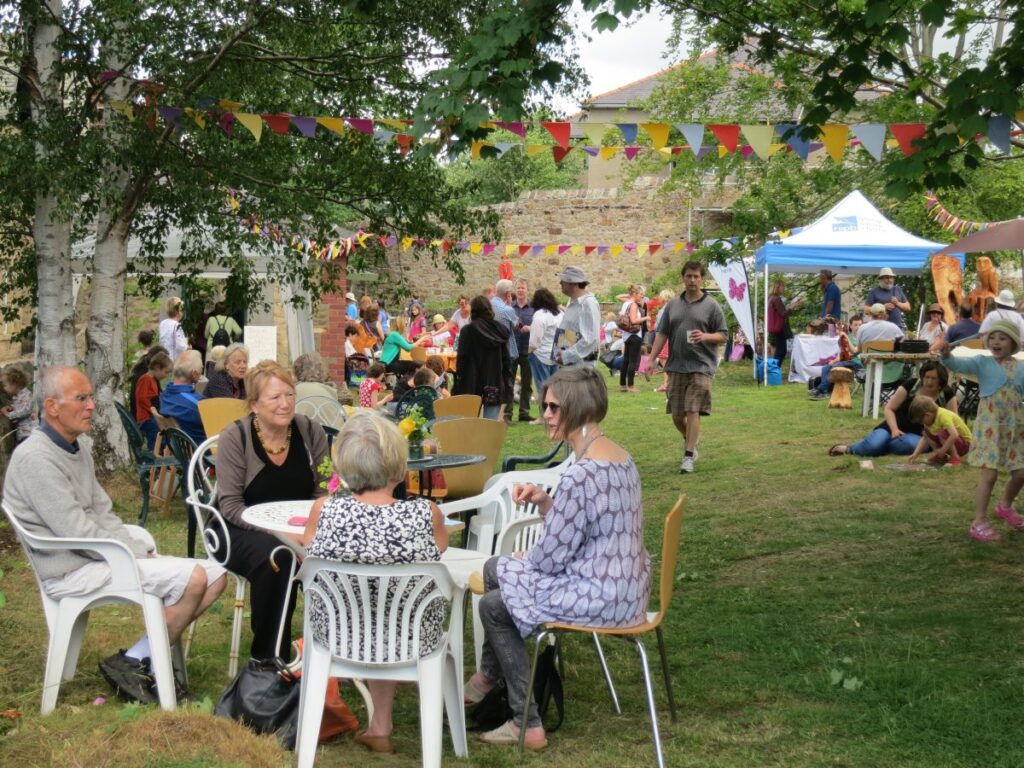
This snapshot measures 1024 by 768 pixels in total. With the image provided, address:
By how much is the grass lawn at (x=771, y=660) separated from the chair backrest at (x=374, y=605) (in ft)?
1.35

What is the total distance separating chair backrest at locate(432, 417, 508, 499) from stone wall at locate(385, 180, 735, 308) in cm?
2212

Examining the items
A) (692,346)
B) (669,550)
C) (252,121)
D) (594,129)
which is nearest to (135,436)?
(252,121)

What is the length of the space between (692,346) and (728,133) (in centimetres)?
163

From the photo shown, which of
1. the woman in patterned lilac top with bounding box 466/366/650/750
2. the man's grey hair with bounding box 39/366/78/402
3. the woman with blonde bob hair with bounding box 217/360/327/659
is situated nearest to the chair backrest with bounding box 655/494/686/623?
the woman in patterned lilac top with bounding box 466/366/650/750

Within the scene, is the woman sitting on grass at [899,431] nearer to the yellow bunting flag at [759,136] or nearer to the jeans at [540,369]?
the yellow bunting flag at [759,136]

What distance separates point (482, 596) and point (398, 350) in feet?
38.7

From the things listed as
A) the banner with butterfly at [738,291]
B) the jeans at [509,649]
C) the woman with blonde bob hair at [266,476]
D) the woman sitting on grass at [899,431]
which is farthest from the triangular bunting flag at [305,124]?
the banner with butterfly at [738,291]

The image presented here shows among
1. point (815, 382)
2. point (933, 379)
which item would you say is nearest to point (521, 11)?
point (933, 379)

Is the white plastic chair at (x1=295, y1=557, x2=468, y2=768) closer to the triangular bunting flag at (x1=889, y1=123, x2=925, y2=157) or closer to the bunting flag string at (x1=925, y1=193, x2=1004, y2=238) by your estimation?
the triangular bunting flag at (x1=889, y1=123, x2=925, y2=157)

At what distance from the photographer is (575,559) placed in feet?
13.0

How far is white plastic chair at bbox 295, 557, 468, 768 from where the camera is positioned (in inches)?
144

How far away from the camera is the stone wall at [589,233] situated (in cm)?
2923

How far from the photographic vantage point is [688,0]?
8570 millimetres

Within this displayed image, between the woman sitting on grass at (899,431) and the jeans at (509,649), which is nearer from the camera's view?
the jeans at (509,649)
